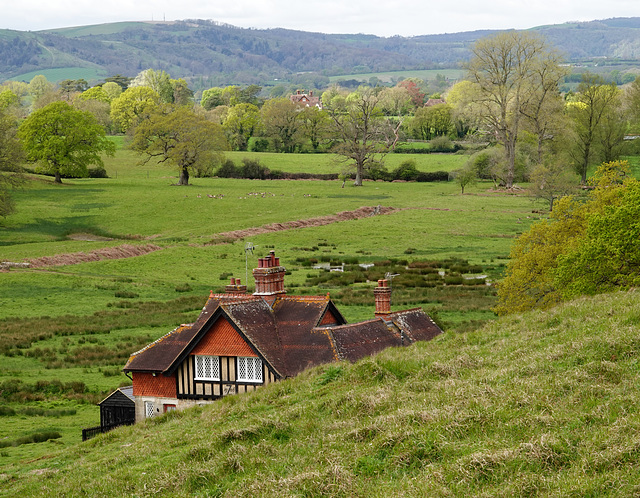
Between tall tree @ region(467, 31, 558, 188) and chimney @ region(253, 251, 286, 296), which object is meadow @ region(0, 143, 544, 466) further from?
tall tree @ region(467, 31, 558, 188)

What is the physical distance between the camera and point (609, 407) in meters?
12.4

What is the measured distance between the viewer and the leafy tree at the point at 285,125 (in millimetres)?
166500

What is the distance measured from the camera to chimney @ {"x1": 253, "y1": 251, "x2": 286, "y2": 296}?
97.5 ft

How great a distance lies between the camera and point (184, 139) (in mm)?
111375

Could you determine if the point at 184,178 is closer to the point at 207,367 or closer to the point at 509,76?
the point at 509,76

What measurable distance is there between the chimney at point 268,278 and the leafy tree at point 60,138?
263ft

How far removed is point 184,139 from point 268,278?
85157 millimetres

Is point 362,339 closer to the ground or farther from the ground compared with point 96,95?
closer to the ground

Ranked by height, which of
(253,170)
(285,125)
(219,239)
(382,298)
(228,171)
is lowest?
(228,171)

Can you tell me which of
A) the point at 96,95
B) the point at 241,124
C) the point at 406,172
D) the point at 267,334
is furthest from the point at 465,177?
the point at 96,95

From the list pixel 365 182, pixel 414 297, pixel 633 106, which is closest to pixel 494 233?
pixel 414 297

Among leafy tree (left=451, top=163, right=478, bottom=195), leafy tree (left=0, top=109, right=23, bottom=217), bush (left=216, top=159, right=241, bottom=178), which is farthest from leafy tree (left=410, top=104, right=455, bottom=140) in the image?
leafy tree (left=0, top=109, right=23, bottom=217)

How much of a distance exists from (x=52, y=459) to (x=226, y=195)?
3339 inches

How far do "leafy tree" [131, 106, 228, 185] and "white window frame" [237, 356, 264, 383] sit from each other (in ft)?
281
